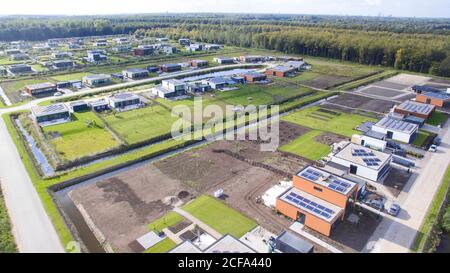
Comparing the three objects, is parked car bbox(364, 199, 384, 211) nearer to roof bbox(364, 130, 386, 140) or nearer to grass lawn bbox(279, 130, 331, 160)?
grass lawn bbox(279, 130, 331, 160)

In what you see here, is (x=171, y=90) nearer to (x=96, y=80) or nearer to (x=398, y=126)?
(x=96, y=80)

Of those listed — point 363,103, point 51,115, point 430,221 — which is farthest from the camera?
point 363,103

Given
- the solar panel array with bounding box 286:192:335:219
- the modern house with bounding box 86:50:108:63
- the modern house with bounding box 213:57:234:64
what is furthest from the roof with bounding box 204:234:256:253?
the modern house with bounding box 86:50:108:63

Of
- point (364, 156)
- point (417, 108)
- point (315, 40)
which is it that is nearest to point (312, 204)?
point (364, 156)

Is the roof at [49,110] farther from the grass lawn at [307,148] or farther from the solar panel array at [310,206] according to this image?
the solar panel array at [310,206]

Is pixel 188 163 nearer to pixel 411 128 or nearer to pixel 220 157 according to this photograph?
pixel 220 157
